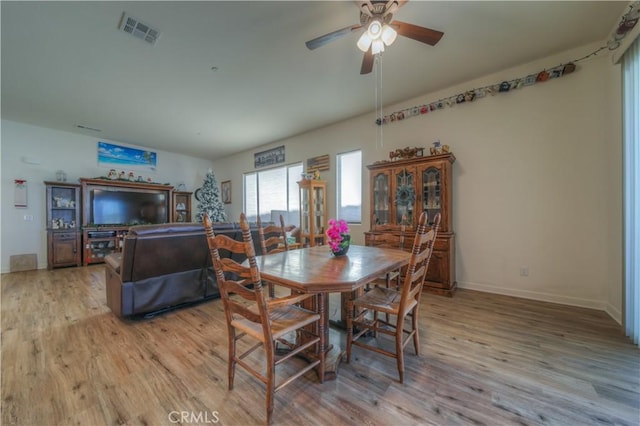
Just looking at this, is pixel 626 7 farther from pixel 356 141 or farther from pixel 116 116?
pixel 116 116

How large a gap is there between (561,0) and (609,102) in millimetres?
1234

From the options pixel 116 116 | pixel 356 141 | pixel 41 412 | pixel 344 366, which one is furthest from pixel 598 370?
pixel 116 116

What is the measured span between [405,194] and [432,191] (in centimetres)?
36

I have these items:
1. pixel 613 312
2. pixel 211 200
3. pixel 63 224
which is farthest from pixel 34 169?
pixel 613 312

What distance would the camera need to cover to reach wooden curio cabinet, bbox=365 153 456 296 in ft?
10.4

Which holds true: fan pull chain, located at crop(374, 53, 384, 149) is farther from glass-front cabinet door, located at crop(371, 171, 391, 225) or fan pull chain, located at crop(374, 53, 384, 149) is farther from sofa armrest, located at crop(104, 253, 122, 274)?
sofa armrest, located at crop(104, 253, 122, 274)

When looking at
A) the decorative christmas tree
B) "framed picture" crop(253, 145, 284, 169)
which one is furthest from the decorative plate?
the decorative christmas tree

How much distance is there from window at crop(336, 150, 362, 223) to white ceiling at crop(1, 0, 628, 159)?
821 mm

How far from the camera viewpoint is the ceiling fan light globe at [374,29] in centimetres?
183

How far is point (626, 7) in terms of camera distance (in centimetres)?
210

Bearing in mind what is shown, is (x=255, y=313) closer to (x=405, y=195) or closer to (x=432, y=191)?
(x=405, y=195)

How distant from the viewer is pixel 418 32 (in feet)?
6.26

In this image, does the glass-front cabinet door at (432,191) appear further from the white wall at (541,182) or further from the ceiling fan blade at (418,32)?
the ceiling fan blade at (418,32)

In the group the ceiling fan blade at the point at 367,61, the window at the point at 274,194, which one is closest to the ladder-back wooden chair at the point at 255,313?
the ceiling fan blade at the point at 367,61
